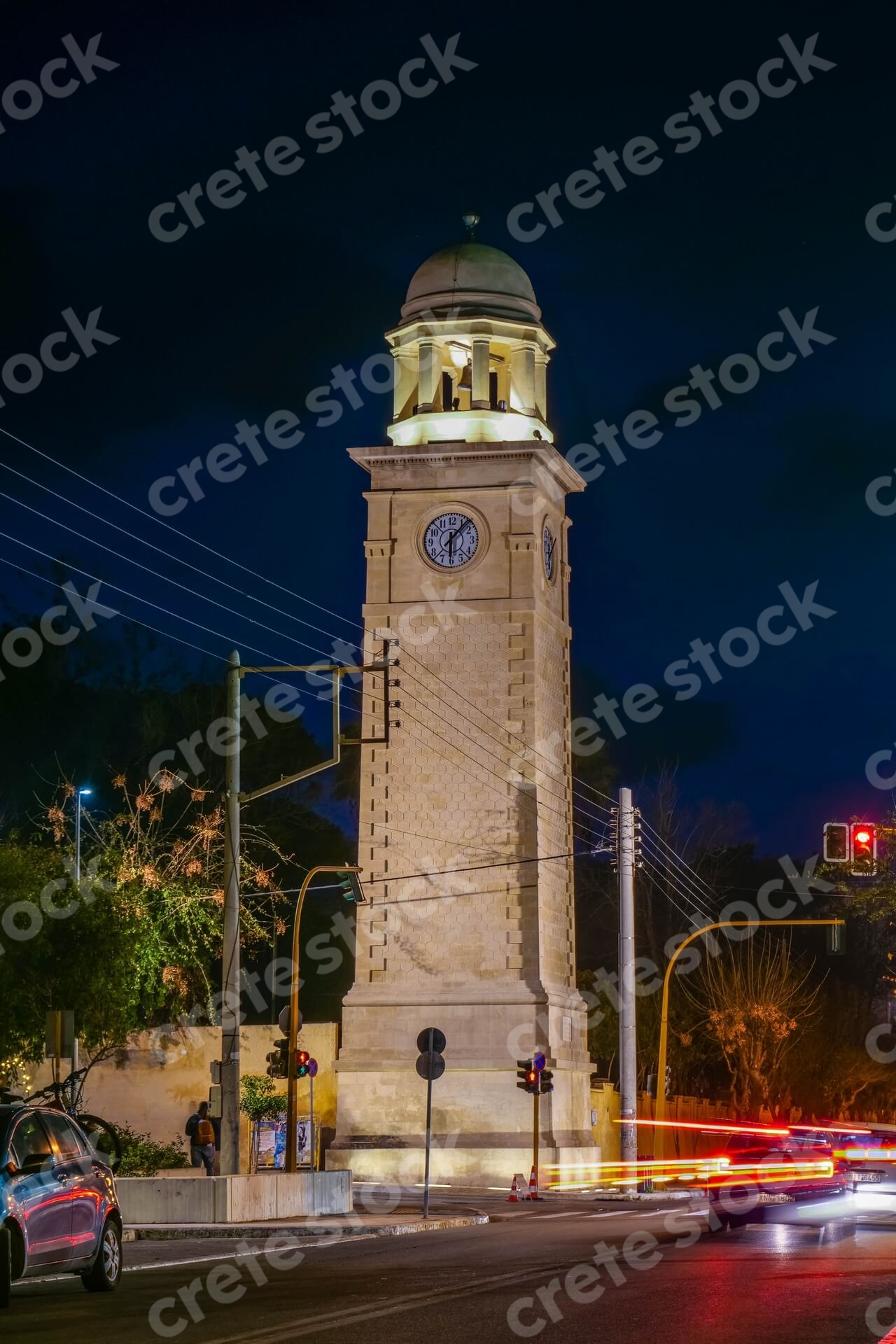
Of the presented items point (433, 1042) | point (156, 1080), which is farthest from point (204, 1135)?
point (156, 1080)

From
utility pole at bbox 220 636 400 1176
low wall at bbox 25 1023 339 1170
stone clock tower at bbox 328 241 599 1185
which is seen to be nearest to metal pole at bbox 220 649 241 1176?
utility pole at bbox 220 636 400 1176

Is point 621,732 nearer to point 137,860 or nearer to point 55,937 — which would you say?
point 137,860

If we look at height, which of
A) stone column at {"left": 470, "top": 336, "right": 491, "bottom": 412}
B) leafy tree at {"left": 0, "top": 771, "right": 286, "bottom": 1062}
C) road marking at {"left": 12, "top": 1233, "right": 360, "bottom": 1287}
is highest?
stone column at {"left": 470, "top": 336, "right": 491, "bottom": 412}

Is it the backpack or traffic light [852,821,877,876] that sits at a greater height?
traffic light [852,821,877,876]

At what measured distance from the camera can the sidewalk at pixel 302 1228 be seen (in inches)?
936

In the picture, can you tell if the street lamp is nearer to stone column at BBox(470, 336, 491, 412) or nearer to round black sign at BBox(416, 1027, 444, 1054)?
round black sign at BBox(416, 1027, 444, 1054)

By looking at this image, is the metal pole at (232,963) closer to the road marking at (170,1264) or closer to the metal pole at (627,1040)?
the road marking at (170,1264)

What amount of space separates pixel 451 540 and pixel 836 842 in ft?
69.1

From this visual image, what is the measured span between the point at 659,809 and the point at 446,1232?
147 ft

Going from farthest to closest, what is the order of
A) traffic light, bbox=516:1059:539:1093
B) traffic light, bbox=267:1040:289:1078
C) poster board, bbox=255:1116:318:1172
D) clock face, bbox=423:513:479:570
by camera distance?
clock face, bbox=423:513:479:570
poster board, bbox=255:1116:318:1172
traffic light, bbox=516:1059:539:1093
traffic light, bbox=267:1040:289:1078

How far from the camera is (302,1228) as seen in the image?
24859 mm

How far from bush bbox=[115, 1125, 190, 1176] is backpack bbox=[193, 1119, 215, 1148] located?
1.77ft

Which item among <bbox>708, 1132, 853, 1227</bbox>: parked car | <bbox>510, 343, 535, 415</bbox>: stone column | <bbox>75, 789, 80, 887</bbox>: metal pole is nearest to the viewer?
<bbox>708, 1132, 853, 1227</bbox>: parked car

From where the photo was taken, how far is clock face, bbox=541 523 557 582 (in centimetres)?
4984
